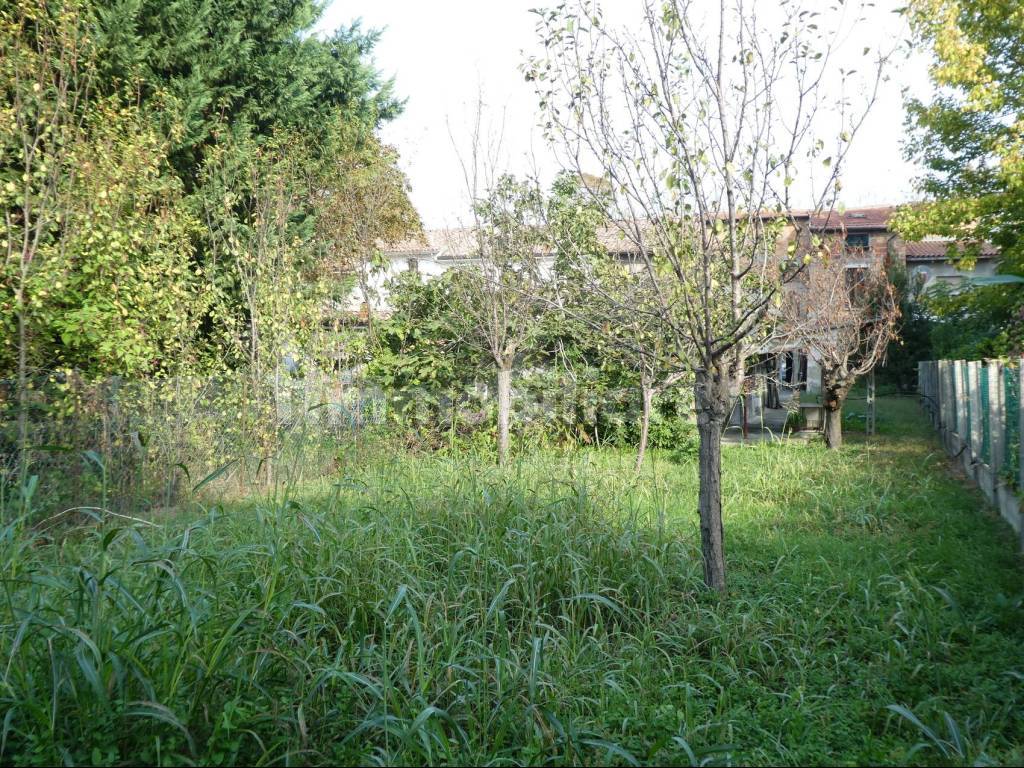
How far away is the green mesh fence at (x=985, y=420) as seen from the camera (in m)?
8.21

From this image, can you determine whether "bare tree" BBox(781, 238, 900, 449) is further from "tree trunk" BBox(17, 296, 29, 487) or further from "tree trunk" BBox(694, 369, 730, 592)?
"tree trunk" BBox(17, 296, 29, 487)

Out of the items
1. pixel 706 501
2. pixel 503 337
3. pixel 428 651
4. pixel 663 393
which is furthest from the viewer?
pixel 663 393

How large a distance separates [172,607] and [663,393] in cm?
907

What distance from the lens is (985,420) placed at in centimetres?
841

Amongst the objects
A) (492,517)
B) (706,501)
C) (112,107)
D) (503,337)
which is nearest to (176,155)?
(112,107)

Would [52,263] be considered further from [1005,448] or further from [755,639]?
[1005,448]

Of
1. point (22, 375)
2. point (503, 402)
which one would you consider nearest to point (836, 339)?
point (503, 402)

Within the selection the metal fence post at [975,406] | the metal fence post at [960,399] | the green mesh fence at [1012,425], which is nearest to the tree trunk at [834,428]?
the metal fence post at [960,399]

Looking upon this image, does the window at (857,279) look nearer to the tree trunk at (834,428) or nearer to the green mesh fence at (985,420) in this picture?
the tree trunk at (834,428)

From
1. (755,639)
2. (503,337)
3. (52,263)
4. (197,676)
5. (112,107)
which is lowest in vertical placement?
(755,639)

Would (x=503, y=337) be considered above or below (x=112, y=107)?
below

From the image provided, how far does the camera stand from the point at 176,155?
11695 mm

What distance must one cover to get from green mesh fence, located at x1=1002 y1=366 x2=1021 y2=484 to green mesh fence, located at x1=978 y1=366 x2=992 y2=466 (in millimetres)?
892

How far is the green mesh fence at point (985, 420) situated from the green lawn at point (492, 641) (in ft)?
10.8
